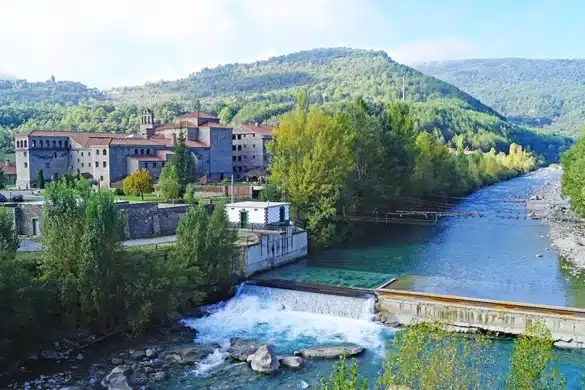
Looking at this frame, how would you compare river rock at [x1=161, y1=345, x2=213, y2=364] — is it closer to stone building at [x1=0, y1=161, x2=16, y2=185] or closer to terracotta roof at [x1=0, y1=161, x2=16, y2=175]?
stone building at [x1=0, y1=161, x2=16, y2=185]

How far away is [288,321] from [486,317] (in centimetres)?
800

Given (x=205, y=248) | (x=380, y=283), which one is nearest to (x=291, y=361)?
(x=205, y=248)

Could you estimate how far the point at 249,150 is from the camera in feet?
228

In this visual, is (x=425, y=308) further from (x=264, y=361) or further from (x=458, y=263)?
(x=458, y=263)

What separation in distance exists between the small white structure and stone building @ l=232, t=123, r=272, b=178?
31454mm

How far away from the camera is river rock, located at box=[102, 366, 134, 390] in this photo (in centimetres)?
1832

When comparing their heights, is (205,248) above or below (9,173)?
below

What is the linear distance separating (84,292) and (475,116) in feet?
500

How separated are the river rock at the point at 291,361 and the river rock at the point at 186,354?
8.92 feet

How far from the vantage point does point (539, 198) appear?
6625 centimetres

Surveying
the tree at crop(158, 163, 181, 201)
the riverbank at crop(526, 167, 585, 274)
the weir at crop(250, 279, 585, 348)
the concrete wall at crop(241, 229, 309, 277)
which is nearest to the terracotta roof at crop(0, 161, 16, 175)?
the tree at crop(158, 163, 181, 201)

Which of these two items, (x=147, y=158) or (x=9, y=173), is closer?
(x=147, y=158)

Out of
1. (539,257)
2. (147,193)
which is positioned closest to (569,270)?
(539,257)

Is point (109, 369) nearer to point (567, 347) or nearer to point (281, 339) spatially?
point (281, 339)
